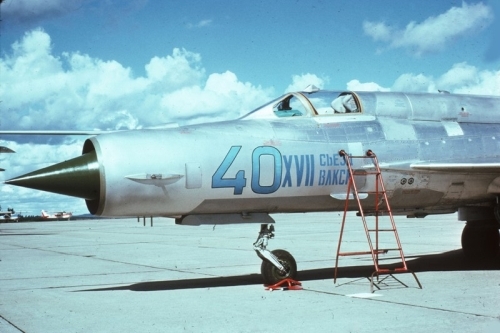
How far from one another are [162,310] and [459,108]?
5391 mm

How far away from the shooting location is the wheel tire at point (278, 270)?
832cm

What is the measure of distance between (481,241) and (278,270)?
14.6ft

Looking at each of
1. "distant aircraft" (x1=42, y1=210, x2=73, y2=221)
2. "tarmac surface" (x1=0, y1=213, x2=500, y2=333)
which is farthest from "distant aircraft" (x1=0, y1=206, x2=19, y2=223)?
"tarmac surface" (x1=0, y1=213, x2=500, y2=333)

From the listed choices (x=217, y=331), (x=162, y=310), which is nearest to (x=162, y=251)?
(x=162, y=310)

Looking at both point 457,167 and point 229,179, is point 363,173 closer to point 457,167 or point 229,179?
point 457,167

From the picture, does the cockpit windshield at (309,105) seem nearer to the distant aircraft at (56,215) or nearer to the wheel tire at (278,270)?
the wheel tire at (278,270)

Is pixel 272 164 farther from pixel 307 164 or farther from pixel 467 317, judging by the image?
pixel 467 317

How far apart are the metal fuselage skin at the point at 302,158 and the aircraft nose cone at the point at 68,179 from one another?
0.40 ft

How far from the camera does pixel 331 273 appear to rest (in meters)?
9.76

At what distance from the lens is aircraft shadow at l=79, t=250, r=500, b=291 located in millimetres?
8781

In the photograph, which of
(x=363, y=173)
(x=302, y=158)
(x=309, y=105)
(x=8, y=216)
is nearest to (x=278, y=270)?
(x=302, y=158)

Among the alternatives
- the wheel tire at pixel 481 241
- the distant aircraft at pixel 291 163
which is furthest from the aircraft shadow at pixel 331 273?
the distant aircraft at pixel 291 163

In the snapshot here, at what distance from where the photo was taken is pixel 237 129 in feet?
27.5

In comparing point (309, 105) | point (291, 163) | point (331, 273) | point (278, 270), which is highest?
point (309, 105)
